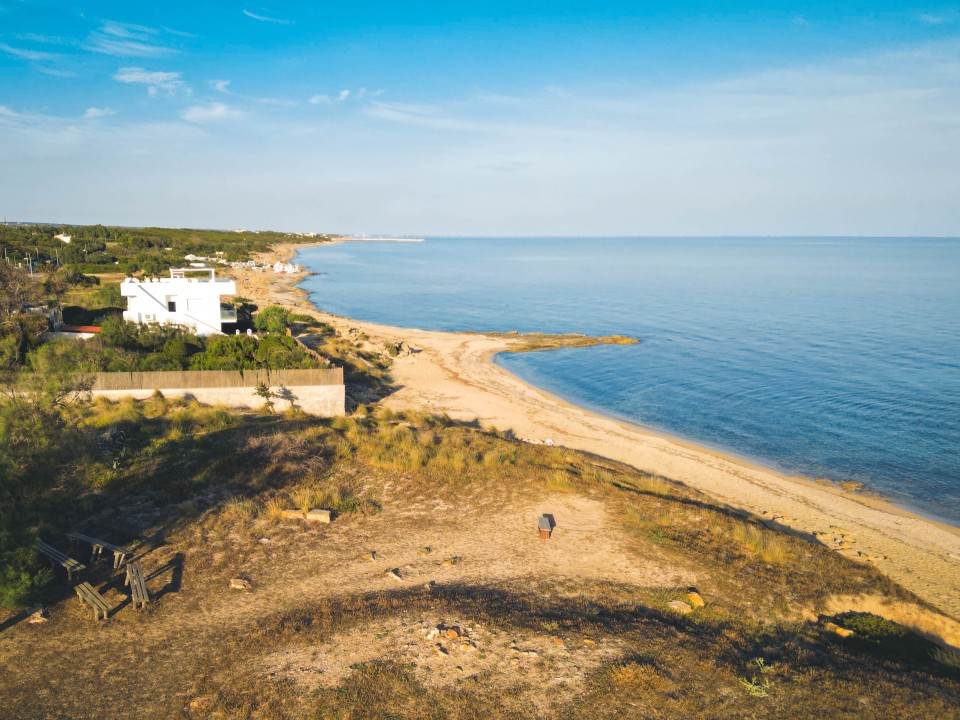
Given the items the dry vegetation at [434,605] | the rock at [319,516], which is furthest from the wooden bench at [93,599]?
the rock at [319,516]

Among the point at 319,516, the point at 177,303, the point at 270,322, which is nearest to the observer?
the point at 319,516

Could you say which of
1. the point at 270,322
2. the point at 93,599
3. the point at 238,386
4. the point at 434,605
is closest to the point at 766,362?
the point at 270,322

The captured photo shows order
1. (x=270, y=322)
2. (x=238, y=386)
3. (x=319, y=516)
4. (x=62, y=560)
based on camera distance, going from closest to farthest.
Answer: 1. (x=62, y=560)
2. (x=319, y=516)
3. (x=238, y=386)
4. (x=270, y=322)

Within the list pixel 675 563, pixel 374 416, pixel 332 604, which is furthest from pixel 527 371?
pixel 332 604

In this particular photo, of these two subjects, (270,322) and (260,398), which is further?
(270,322)

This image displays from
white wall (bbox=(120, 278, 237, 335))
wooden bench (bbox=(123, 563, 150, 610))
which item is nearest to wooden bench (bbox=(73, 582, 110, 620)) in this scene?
wooden bench (bbox=(123, 563, 150, 610))

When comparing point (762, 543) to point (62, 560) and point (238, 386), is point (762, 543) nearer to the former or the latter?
point (62, 560)

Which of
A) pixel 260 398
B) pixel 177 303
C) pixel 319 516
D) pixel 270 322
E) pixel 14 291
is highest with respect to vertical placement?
pixel 14 291

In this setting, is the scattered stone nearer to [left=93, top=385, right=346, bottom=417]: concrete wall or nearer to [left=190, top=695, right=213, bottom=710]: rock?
[left=190, top=695, right=213, bottom=710]: rock
